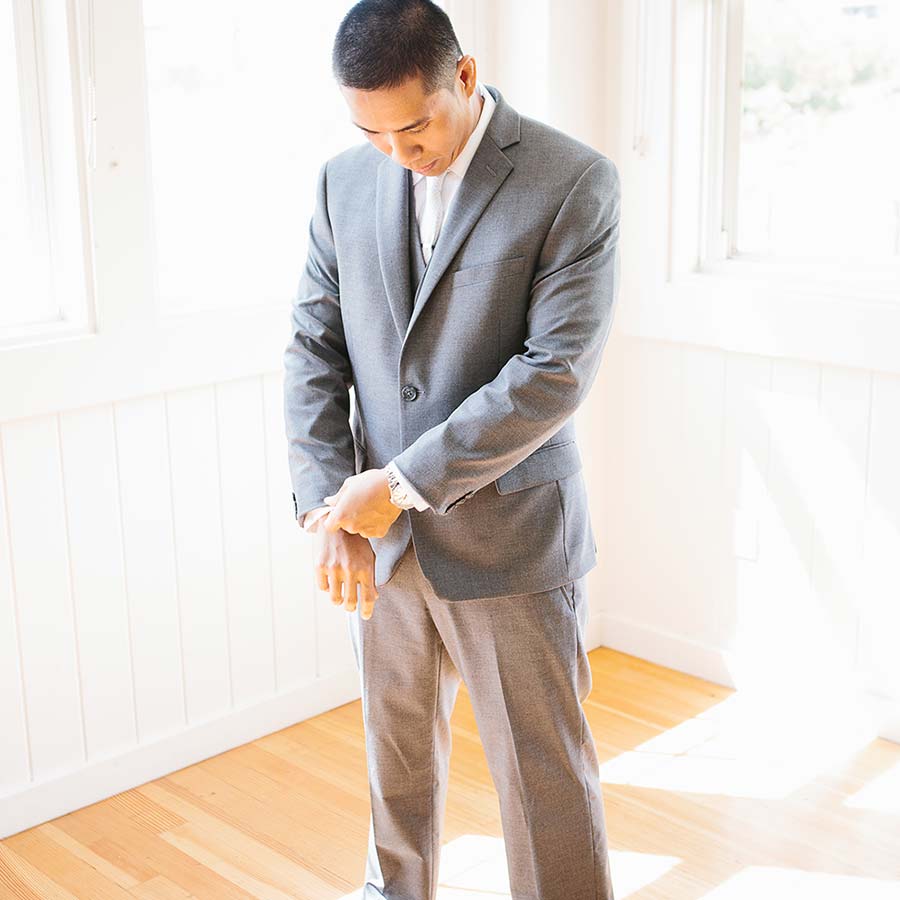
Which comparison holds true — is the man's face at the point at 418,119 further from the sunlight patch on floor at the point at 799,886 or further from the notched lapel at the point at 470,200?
the sunlight patch on floor at the point at 799,886

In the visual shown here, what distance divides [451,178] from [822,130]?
1.43 meters

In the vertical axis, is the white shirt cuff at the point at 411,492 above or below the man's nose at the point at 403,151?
below

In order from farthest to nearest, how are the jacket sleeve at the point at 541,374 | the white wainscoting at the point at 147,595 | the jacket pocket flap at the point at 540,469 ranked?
the white wainscoting at the point at 147,595
the jacket pocket flap at the point at 540,469
the jacket sleeve at the point at 541,374

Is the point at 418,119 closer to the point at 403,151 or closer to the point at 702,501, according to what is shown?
the point at 403,151

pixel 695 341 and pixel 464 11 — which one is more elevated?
pixel 464 11

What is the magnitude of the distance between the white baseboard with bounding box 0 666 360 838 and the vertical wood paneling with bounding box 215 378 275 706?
0.06 metres

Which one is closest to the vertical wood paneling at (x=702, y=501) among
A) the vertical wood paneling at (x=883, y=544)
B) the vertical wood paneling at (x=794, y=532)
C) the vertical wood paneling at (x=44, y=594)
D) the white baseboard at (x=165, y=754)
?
the vertical wood paneling at (x=794, y=532)

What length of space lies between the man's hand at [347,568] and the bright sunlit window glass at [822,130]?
156cm

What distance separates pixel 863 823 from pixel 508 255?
1.50 meters

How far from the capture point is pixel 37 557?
8.36 feet

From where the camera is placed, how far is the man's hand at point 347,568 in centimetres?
188

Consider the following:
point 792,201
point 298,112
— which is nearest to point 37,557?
point 298,112

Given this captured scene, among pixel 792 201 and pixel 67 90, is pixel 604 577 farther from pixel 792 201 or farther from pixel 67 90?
pixel 67 90

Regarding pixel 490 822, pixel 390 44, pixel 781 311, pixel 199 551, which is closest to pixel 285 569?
pixel 199 551
